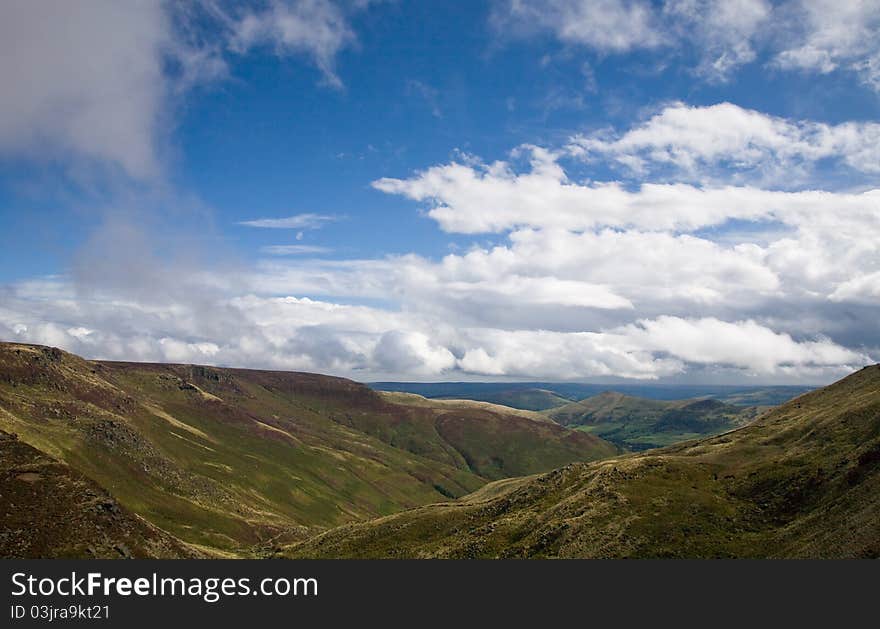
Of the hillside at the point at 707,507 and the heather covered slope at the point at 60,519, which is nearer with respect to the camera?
the hillside at the point at 707,507

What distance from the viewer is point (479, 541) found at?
114 m

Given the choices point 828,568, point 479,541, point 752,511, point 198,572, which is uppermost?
point 198,572

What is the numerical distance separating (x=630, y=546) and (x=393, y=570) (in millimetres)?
54988

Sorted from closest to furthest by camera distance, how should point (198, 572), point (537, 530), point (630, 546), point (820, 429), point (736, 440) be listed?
1. point (198, 572)
2. point (630, 546)
3. point (537, 530)
4. point (820, 429)
5. point (736, 440)

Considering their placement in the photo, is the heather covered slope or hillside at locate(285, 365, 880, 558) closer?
hillside at locate(285, 365, 880, 558)

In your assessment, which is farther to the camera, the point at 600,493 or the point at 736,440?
the point at 736,440

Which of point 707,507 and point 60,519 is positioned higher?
point 60,519

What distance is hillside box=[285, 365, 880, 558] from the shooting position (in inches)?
3142

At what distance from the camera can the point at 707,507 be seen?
3920 inches

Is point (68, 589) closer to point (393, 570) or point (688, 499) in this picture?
point (393, 570)

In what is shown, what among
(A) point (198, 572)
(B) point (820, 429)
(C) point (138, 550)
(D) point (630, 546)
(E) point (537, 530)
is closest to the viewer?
(A) point (198, 572)

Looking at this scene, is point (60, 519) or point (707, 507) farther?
point (707, 507)

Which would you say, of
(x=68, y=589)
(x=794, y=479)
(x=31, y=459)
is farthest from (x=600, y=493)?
(x=31, y=459)

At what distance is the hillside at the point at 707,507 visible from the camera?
3142 inches
